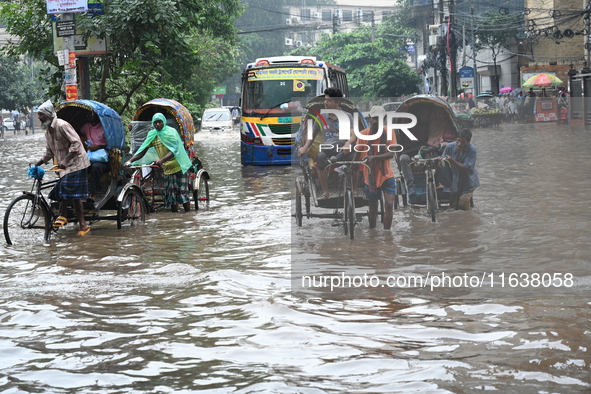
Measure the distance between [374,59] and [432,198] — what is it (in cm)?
5921

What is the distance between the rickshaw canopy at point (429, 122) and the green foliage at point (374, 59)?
4322cm

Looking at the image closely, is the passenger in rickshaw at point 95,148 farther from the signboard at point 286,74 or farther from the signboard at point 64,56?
the signboard at point 286,74

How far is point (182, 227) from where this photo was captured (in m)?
10.8

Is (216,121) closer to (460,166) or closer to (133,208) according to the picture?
(133,208)

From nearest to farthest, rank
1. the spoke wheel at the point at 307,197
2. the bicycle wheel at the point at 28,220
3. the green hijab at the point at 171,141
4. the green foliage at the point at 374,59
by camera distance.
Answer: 1. the spoke wheel at the point at 307,197
2. the bicycle wheel at the point at 28,220
3. the green hijab at the point at 171,141
4. the green foliage at the point at 374,59

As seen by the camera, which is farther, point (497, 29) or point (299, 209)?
point (497, 29)

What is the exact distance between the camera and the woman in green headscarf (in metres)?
11.6

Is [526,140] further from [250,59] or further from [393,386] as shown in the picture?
[250,59]

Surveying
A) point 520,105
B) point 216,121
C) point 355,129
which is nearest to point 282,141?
point 355,129

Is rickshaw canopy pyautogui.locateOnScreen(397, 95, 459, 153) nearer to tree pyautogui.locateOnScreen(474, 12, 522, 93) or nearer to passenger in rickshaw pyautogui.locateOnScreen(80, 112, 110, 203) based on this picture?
passenger in rickshaw pyautogui.locateOnScreen(80, 112, 110, 203)

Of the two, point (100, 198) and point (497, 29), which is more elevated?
point (497, 29)

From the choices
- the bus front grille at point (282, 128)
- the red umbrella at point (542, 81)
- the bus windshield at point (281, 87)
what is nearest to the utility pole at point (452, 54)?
the red umbrella at point (542, 81)

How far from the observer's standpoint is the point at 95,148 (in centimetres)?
1074

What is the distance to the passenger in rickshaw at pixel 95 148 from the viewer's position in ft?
35.2
